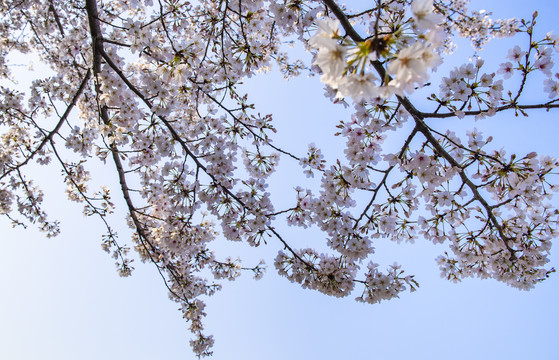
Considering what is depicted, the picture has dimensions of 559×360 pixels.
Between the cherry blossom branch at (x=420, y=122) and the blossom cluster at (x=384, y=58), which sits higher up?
the cherry blossom branch at (x=420, y=122)

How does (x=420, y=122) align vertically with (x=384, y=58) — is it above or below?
above

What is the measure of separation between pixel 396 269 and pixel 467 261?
1.06 meters

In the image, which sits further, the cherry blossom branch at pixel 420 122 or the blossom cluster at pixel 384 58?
the cherry blossom branch at pixel 420 122

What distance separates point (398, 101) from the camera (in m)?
3.45

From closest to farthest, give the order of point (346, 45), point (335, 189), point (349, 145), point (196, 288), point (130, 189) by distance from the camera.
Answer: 1. point (346, 45)
2. point (349, 145)
3. point (335, 189)
4. point (130, 189)
5. point (196, 288)

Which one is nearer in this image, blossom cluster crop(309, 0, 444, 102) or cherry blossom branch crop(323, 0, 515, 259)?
blossom cluster crop(309, 0, 444, 102)

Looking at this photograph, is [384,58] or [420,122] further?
[420,122]

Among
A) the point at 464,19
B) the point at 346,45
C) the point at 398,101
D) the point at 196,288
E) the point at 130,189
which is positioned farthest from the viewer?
the point at 464,19

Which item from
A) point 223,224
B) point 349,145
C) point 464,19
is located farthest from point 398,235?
point 464,19

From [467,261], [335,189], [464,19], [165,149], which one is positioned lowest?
[467,261]

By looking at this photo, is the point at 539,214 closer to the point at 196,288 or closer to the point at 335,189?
the point at 335,189

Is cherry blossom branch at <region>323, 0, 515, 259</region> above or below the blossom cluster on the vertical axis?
above

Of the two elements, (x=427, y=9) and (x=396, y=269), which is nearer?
(x=427, y=9)

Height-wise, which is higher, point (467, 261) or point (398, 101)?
point (398, 101)
